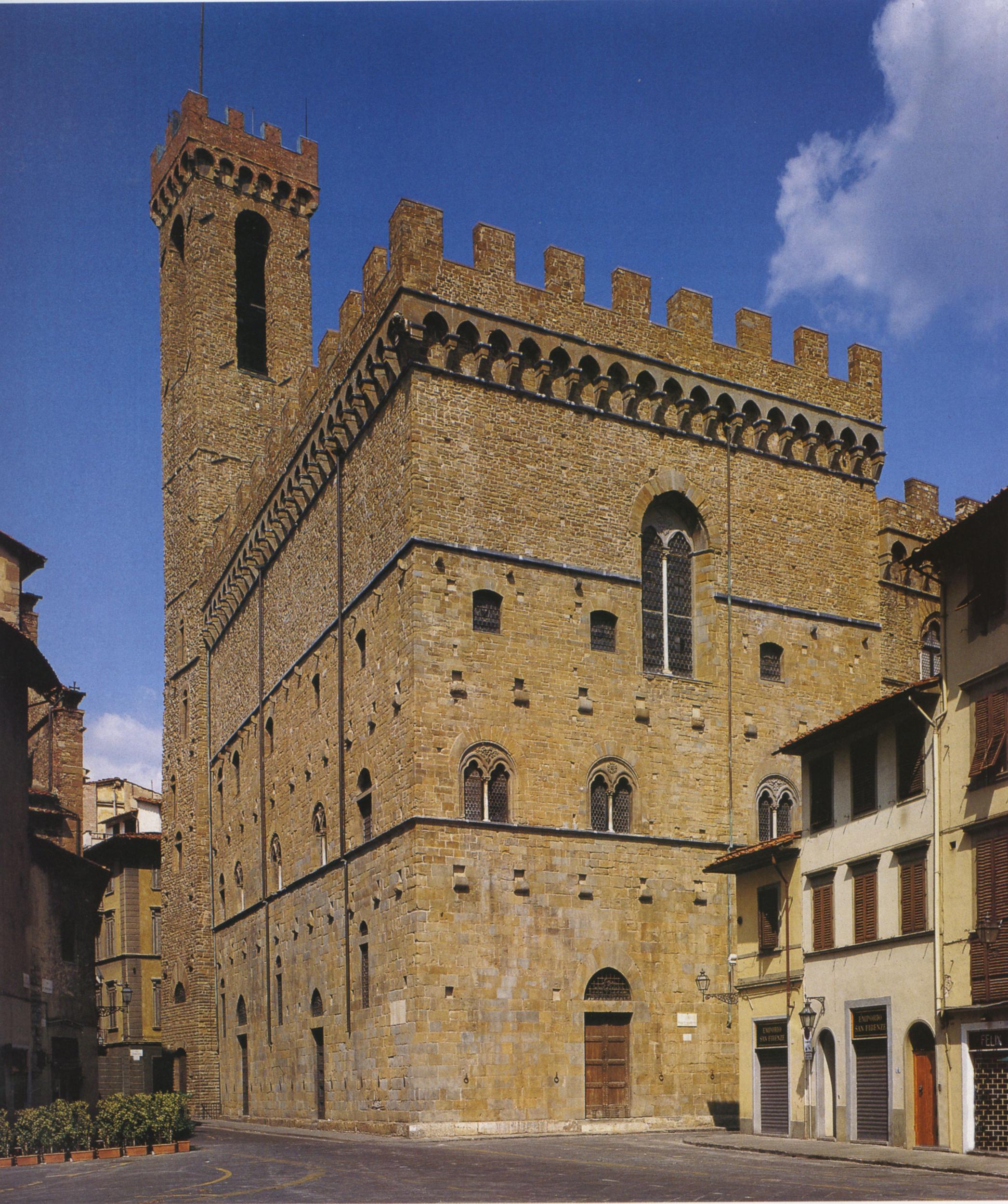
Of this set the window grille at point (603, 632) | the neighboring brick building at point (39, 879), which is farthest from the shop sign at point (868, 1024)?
the neighboring brick building at point (39, 879)

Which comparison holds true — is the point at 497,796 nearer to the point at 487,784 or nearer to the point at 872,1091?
the point at 487,784

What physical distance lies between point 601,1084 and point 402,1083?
4254 mm

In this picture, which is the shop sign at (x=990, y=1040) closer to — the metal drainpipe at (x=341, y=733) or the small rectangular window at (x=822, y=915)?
the small rectangular window at (x=822, y=915)

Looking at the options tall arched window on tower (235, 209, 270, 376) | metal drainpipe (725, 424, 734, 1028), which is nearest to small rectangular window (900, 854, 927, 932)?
metal drainpipe (725, 424, 734, 1028)

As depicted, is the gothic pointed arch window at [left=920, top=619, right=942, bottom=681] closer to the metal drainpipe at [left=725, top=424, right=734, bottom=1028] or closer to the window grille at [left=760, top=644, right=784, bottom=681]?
the window grille at [left=760, top=644, right=784, bottom=681]

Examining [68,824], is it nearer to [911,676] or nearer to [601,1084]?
[601,1084]

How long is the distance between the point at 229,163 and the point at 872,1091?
40.0 meters

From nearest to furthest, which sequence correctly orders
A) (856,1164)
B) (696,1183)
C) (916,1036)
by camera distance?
1. (696,1183)
2. (856,1164)
3. (916,1036)

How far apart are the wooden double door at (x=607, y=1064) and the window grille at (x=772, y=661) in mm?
8649

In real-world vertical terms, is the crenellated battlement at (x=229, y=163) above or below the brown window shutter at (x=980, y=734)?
above

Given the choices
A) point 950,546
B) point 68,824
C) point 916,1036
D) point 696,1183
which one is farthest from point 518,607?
point 68,824

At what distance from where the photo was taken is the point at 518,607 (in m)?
31.0

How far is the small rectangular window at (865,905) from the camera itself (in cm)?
2523

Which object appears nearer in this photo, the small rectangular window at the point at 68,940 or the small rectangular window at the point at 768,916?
the small rectangular window at the point at 768,916
